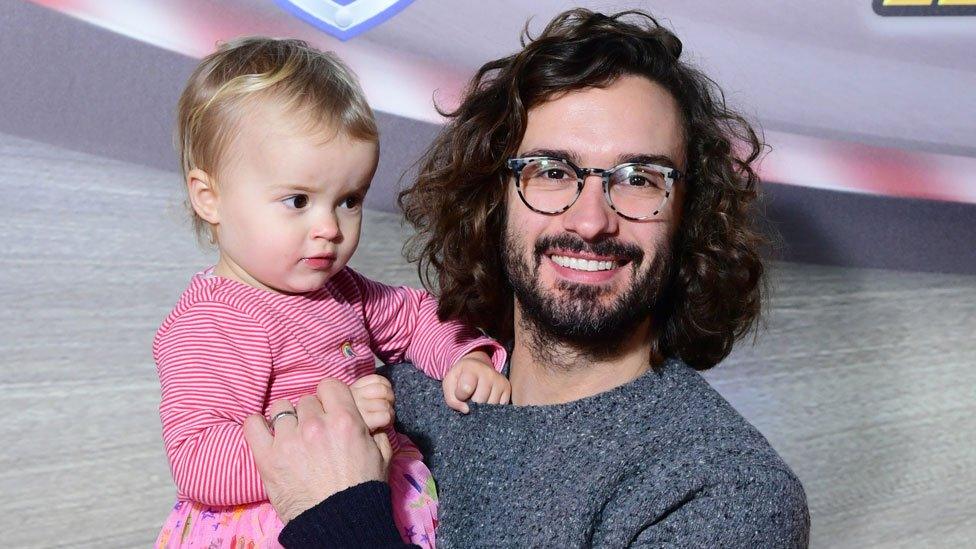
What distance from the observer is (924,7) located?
252cm

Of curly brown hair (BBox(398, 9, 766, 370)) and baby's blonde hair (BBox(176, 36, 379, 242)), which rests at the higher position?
baby's blonde hair (BBox(176, 36, 379, 242))

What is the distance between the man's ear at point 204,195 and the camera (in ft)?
4.76

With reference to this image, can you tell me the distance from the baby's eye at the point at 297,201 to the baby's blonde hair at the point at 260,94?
96 millimetres

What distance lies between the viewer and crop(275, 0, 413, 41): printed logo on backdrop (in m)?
2.36

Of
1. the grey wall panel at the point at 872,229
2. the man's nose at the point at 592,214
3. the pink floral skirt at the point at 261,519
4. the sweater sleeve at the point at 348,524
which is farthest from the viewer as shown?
the grey wall panel at the point at 872,229

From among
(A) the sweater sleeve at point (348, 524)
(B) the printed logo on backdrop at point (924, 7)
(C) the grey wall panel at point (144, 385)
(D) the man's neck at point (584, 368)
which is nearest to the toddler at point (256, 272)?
(A) the sweater sleeve at point (348, 524)

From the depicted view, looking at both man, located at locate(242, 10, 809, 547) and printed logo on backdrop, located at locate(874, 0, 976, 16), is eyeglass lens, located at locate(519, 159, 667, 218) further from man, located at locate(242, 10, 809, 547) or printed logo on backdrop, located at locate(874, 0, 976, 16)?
printed logo on backdrop, located at locate(874, 0, 976, 16)

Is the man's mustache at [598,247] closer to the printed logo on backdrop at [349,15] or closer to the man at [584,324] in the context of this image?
the man at [584,324]

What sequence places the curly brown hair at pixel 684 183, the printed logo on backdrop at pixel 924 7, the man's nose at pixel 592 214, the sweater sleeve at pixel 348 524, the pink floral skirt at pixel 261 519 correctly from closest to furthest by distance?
the sweater sleeve at pixel 348 524
the pink floral skirt at pixel 261 519
the man's nose at pixel 592 214
the curly brown hair at pixel 684 183
the printed logo on backdrop at pixel 924 7

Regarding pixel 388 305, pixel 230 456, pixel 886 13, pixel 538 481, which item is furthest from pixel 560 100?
pixel 886 13

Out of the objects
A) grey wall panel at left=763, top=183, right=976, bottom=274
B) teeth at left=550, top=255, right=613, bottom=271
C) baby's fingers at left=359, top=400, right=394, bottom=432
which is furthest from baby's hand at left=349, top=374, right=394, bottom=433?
grey wall panel at left=763, top=183, right=976, bottom=274

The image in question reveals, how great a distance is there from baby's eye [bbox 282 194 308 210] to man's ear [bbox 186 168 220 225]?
114 millimetres

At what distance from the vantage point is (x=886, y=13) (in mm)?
2490

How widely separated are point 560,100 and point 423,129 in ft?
2.92
